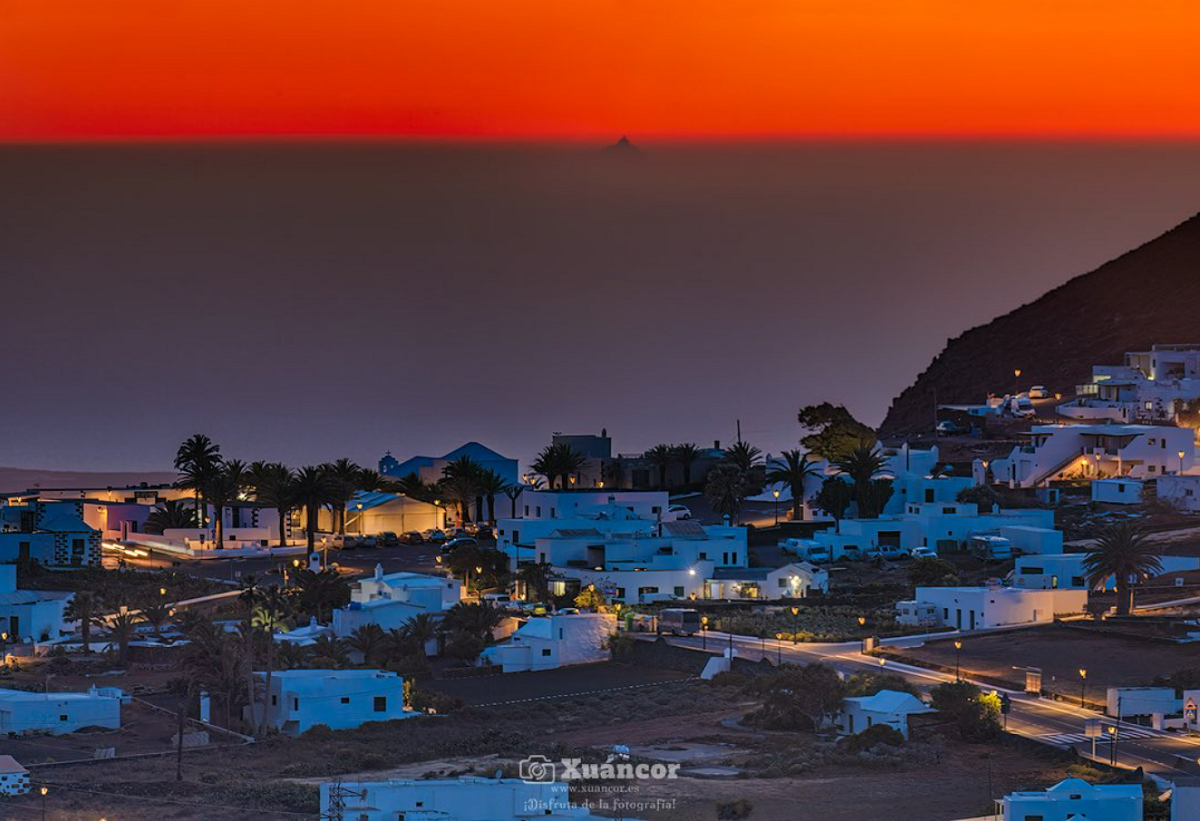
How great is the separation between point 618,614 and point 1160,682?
653 inches

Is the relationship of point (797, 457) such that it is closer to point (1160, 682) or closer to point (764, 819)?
point (1160, 682)

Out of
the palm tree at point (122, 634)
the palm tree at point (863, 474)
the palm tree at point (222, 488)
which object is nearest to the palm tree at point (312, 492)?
the palm tree at point (222, 488)

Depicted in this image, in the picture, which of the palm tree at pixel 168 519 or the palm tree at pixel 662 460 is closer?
the palm tree at pixel 168 519

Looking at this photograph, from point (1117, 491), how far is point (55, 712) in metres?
39.4

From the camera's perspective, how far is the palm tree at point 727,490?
75.9 metres

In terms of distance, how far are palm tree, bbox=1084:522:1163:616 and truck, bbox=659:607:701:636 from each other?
31.8 ft

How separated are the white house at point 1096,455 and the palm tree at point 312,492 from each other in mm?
21619

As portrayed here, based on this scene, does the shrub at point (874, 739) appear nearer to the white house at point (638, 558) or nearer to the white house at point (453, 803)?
the white house at point (453, 803)

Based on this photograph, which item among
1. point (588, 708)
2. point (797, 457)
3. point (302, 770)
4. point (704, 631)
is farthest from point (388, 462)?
point (302, 770)

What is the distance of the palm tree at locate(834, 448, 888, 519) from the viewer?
241 feet

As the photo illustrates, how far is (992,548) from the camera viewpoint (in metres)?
67.0

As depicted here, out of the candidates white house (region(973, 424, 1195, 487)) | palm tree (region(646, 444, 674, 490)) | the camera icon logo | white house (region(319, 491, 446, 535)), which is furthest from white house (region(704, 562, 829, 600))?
palm tree (region(646, 444, 674, 490))

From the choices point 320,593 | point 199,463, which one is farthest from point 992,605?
point 199,463

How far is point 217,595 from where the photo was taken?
65.2m
